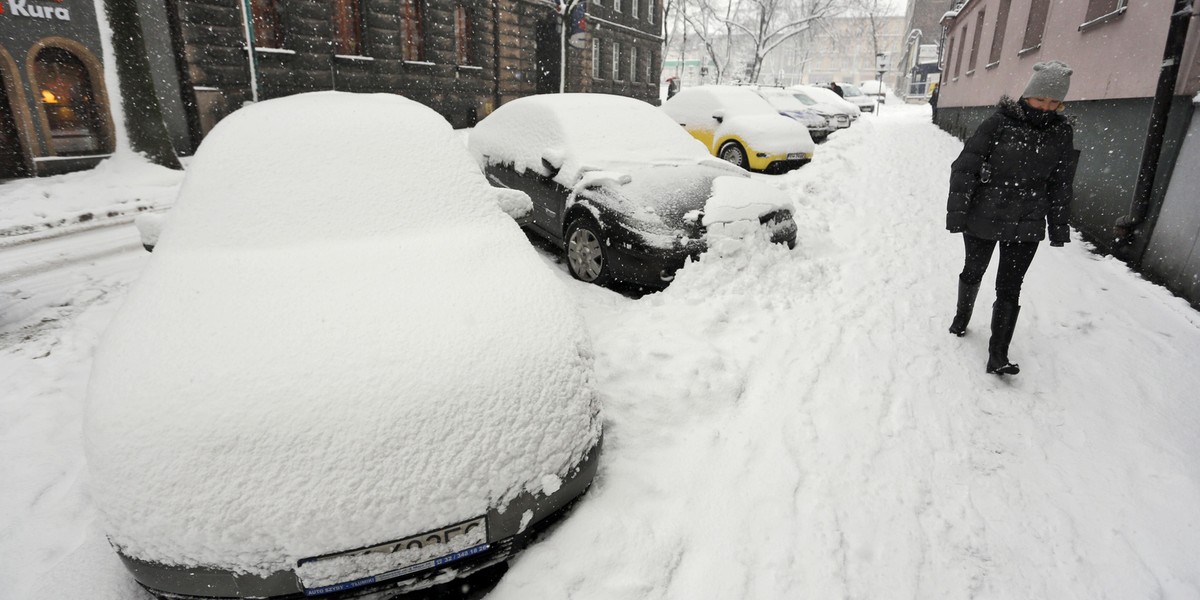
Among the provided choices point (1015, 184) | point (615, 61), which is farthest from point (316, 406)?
point (615, 61)

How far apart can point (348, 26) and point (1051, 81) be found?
15.2m

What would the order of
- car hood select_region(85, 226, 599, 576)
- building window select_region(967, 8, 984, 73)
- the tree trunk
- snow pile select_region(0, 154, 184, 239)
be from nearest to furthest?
car hood select_region(85, 226, 599, 576), snow pile select_region(0, 154, 184, 239), the tree trunk, building window select_region(967, 8, 984, 73)

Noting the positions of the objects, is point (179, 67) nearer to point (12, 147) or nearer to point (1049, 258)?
point (12, 147)

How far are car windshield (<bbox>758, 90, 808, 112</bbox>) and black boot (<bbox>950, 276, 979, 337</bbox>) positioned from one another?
35.8 feet

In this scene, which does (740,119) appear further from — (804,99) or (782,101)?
(804,99)

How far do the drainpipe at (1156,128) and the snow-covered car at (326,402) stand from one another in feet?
18.2

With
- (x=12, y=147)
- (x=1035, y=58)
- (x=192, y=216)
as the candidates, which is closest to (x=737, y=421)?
(x=192, y=216)

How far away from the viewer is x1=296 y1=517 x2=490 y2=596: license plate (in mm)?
1681

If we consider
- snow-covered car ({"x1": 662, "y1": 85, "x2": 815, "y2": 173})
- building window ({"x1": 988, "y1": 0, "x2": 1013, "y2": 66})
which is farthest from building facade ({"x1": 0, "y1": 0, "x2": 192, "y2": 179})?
building window ({"x1": 988, "y1": 0, "x2": 1013, "y2": 66})

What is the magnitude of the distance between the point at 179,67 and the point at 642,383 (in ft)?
39.9

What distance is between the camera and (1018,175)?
3227 mm

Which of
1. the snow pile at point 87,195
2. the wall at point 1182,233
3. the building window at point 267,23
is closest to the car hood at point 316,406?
the wall at point 1182,233

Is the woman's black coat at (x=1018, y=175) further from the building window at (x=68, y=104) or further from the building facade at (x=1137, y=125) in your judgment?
the building window at (x=68, y=104)

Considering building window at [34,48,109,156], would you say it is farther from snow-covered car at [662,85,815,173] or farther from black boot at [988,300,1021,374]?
black boot at [988,300,1021,374]
